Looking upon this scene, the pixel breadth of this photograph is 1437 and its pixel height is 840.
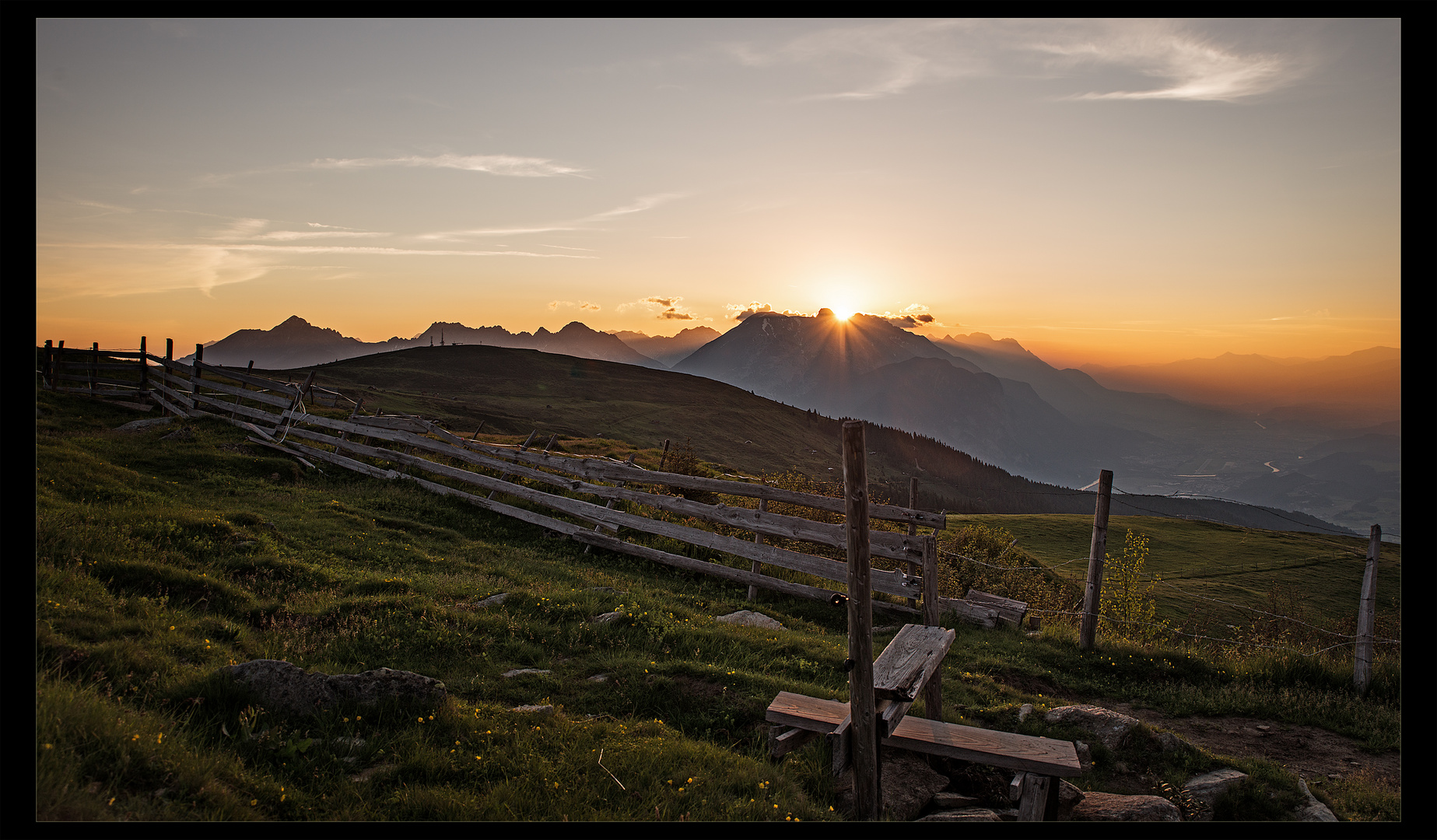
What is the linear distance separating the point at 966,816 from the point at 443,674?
5.42 metres

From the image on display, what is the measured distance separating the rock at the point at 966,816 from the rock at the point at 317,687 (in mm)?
4427

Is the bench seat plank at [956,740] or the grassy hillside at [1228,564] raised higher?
the bench seat plank at [956,740]

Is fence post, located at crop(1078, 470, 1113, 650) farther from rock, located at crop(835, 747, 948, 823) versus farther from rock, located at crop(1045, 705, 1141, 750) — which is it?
rock, located at crop(835, 747, 948, 823)

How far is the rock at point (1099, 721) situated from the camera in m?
7.58

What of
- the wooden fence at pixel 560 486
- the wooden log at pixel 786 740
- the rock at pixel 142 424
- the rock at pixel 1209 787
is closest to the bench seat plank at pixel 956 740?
the wooden log at pixel 786 740

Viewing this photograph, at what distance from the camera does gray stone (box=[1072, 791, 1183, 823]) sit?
225 inches

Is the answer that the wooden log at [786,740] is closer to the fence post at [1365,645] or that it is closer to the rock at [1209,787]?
the rock at [1209,787]

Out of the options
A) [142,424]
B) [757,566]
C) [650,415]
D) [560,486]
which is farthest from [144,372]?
[650,415]

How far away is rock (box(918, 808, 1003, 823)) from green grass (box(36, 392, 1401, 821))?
92 cm

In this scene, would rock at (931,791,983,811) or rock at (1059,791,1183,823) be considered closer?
rock at (1059,791,1183,823)

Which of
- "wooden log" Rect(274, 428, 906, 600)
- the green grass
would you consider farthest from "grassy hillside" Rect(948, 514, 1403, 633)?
the green grass
